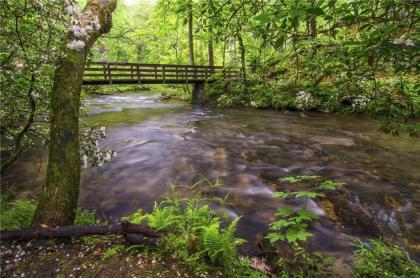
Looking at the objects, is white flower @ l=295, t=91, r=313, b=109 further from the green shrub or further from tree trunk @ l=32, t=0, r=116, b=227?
the green shrub

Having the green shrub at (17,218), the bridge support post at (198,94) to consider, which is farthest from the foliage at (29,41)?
the bridge support post at (198,94)

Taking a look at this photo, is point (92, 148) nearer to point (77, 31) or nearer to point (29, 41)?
point (29, 41)

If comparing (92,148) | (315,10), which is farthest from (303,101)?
(315,10)

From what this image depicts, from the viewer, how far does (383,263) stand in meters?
4.03

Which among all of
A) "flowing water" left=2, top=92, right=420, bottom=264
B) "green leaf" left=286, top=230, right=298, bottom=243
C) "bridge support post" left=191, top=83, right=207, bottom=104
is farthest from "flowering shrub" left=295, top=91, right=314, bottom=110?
"green leaf" left=286, top=230, right=298, bottom=243

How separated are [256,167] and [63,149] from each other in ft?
18.6

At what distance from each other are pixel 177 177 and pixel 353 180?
4.24 metres

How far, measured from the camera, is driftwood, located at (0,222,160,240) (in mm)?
3553

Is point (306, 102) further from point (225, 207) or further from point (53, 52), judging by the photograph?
point (53, 52)

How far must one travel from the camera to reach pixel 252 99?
1995 cm

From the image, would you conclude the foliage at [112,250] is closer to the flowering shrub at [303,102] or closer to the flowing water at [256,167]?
the flowing water at [256,167]

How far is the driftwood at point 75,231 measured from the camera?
355 cm

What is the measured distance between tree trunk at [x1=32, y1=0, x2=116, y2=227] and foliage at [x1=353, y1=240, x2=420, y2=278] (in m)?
3.78

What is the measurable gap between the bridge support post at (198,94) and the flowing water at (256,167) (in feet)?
33.0
